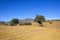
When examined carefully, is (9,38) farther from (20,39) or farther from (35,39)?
(35,39)

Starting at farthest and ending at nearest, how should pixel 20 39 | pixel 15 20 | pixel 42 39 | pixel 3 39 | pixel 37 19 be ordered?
pixel 15 20 → pixel 37 19 → pixel 42 39 → pixel 20 39 → pixel 3 39

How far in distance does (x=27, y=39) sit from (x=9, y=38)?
180 cm

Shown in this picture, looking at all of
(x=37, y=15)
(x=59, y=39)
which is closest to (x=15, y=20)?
(x=37, y=15)

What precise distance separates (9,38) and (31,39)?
2.23 meters

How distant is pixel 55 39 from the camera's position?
42.0 feet

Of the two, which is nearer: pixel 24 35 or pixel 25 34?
pixel 24 35

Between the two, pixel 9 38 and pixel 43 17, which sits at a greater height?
pixel 43 17

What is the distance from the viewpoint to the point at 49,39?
12.6 metres

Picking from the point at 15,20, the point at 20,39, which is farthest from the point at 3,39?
the point at 15,20

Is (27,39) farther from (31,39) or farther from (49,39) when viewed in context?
(49,39)

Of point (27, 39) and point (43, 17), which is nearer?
point (27, 39)

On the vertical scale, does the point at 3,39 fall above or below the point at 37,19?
below

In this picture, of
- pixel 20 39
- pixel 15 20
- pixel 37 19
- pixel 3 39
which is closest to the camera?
pixel 3 39

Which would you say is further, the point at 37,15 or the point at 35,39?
the point at 37,15
